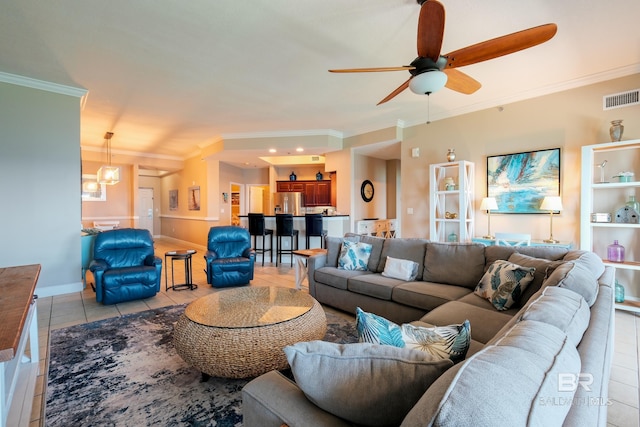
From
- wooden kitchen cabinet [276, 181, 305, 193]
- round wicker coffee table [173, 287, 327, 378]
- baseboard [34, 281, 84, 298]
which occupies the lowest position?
baseboard [34, 281, 84, 298]

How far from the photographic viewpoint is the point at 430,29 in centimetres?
203

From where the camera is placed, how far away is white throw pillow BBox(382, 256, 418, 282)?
10.1ft

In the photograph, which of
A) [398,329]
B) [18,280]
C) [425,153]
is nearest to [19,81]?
[18,280]

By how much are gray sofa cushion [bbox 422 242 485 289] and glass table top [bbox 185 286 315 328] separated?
1362 mm

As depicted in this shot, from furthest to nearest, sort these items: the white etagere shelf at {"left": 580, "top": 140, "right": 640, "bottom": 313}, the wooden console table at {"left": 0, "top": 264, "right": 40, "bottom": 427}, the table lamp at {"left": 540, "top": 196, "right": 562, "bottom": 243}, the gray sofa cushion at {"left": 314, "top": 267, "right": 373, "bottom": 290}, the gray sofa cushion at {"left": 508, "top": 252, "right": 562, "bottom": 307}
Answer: the table lamp at {"left": 540, "top": 196, "right": 562, "bottom": 243} < the white etagere shelf at {"left": 580, "top": 140, "right": 640, "bottom": 313} < the gray sofa cushion at {"left": 314, "top": 267, "right": 373, "bottom": 290} < the gray sofa cushion at {"left": 508, "top": 252, "right": 562, "bottom": 307} < the wooden console table at {"left": 0, "top": 264, "right": 40, "bottom": 427}

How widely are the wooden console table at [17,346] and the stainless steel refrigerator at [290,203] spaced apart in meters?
6.46

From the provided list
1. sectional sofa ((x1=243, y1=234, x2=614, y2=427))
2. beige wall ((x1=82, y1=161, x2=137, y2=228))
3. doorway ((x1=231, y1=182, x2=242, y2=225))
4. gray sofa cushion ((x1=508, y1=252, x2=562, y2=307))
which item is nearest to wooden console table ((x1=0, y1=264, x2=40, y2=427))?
sectional sofa ((x1=243, y1=234, x2=614, y2=427))

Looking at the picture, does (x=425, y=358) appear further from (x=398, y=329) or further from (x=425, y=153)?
(x=425, y=153)

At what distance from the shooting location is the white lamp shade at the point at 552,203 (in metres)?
3.87

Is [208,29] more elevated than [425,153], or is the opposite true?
[208,29]

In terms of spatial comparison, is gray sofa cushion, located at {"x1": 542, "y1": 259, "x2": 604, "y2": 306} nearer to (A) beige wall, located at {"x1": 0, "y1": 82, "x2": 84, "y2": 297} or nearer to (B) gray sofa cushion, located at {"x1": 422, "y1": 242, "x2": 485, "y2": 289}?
(B) gray sofa cushion, located at {"x1": 422, "y1": 242, "x2": 485, "y2": 289}

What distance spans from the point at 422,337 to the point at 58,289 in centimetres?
504

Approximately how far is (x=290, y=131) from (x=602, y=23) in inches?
193

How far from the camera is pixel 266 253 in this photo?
22.3 feet
